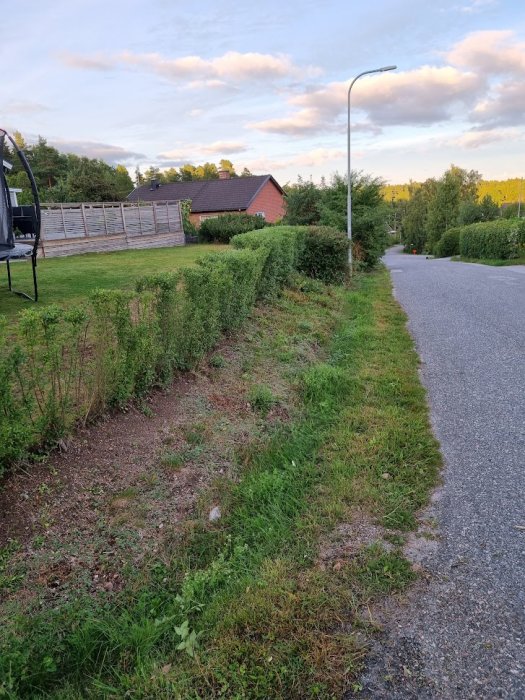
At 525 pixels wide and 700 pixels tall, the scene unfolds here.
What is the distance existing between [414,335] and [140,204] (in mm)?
20574

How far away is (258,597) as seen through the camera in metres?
2.60

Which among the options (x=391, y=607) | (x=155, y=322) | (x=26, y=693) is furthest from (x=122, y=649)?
(x=155, y=322)

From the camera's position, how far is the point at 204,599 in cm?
271

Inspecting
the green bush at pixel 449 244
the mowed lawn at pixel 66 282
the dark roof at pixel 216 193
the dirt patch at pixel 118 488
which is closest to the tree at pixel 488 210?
the green bush at pixel 449 244

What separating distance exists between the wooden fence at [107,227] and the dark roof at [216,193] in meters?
12.5

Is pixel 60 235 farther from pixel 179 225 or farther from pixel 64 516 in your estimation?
pixel 64 516

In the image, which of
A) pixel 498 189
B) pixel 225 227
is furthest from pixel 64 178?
pixel 498 189

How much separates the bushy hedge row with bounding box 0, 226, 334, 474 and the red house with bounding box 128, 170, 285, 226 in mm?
33686

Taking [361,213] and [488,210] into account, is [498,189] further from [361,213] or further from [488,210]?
[361,213]

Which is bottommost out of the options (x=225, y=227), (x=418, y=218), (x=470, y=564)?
(x=470, y=564)

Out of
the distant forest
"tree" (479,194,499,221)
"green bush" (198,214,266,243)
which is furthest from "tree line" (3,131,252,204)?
the distant forest

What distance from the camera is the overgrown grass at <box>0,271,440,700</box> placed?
2.21 m

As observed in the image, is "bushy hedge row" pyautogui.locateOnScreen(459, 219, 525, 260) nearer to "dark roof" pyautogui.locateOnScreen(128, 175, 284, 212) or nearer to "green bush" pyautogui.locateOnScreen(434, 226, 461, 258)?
"green bush" pyautogui.locateOnScreen(434, 226, 461, 258)

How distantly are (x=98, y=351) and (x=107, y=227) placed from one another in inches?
764
